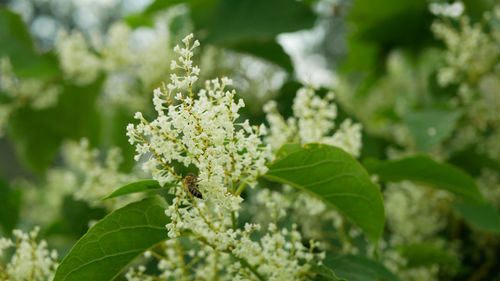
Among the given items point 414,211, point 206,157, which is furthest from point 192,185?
point 414,211

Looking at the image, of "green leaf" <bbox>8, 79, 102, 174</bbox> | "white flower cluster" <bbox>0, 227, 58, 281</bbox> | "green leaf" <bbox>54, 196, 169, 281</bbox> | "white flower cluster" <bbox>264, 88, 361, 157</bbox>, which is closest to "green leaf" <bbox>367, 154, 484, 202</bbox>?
"white flower cluster" <bbox>264, 88, 361, 157</bbox>

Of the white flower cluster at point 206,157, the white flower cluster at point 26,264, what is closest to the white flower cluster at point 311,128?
the white flower cluster at point 206,157

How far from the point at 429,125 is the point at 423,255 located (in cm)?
51

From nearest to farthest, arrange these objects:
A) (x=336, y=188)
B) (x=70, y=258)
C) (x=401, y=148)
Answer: (x=70, y=258) → (x=336, y=188) → (x=401, y=148)

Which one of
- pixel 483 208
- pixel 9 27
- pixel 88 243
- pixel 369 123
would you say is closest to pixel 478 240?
pixel 483 208

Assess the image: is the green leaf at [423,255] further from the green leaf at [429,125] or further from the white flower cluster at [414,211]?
the green leaf at [429,125]

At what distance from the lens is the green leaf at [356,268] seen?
42.9 inches

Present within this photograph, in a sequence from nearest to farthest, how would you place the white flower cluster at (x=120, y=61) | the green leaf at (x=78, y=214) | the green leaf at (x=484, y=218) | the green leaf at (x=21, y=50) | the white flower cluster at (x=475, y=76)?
the green leaf at (x=484, y=218), the green leaf at (x=78, y=214), the white flower cluster at (x=475, y=76), the white flower cluster at (x=120, y=61), the green leaf at (x=21, y=50)

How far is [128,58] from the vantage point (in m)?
2.13

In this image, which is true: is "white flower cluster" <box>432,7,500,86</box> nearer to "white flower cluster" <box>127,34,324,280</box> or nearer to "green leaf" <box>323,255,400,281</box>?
"green leaf" <box>323,255,400,281</box>

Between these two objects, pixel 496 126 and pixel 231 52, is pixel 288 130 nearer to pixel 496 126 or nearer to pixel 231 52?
pixel 231 52

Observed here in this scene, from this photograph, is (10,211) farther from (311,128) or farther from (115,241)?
(311,128)

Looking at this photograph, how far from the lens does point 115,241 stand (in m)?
0.95

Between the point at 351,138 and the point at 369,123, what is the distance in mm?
1409
